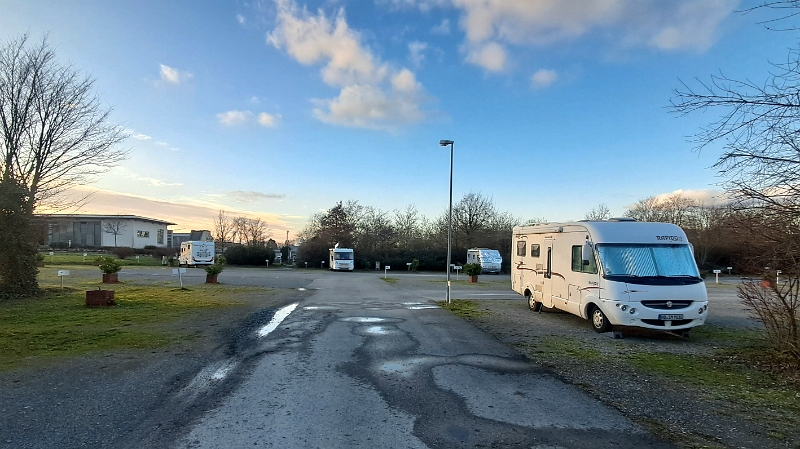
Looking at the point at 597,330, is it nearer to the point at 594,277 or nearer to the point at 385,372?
the point at 594,277

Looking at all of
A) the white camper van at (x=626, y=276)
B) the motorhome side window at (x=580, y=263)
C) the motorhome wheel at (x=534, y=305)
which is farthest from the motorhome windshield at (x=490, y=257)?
the motorhome side window at (x=580, y=263)

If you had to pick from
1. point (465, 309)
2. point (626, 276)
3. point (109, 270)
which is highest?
point (626, 276)

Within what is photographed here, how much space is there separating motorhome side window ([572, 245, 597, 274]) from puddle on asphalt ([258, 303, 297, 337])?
723 cm

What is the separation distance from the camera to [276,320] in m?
12.2

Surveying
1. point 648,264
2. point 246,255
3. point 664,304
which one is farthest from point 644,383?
point 246,255

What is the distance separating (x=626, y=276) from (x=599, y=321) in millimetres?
1189

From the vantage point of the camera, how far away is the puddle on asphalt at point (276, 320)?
10359 mm

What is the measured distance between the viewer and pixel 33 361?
287 inches

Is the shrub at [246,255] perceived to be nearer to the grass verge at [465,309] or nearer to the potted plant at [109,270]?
the potted plant at [109,270]

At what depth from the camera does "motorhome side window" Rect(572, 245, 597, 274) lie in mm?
11125

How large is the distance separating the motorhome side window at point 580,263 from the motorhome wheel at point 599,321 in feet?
2.86

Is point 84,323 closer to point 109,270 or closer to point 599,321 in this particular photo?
point 599,321

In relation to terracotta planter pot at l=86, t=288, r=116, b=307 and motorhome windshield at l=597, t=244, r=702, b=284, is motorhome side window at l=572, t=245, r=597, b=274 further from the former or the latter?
terracotta planter pot at l=86, t=288, r=116, b=307

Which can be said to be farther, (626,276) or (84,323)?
(84,323)
